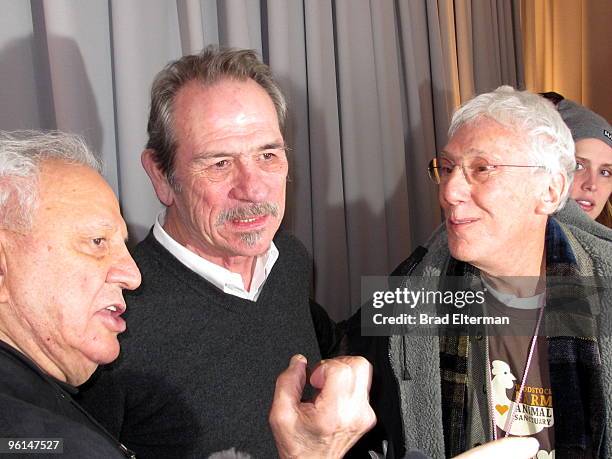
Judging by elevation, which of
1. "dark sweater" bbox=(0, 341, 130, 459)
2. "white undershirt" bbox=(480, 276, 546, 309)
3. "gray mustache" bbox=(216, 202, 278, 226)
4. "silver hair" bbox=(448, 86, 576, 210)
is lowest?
"white undershirt" bbox=(480, 276, 546, 309)

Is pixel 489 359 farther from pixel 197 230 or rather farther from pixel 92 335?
pixel 92 335

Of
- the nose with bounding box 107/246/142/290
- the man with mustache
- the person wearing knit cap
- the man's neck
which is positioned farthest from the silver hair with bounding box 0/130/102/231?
the person wearing knit cap

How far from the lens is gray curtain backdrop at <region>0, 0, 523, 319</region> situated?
1465 millimetres

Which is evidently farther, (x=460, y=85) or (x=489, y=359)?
(x=460, y=85)

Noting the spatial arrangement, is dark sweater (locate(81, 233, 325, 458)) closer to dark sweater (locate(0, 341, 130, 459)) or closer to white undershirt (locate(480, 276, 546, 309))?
dark sweater (locate(0, 341, 130, 459))

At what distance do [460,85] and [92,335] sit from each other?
2441 mm

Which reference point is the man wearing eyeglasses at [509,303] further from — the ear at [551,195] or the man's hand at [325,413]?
the man's hand at [325,413]

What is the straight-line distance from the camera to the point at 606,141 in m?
2.12

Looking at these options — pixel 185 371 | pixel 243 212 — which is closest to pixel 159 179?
pixel 243 212

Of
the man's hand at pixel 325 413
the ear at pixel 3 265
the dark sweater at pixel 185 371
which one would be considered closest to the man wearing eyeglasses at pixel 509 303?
the dark sweater at pixel 185 371

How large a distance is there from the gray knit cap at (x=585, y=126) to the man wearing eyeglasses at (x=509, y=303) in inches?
29.0

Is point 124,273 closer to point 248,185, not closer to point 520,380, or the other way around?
point 248,185

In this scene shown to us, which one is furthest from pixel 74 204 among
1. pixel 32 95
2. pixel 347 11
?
pixel 347 11

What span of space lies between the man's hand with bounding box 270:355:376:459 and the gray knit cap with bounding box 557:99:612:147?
5.06 feet
